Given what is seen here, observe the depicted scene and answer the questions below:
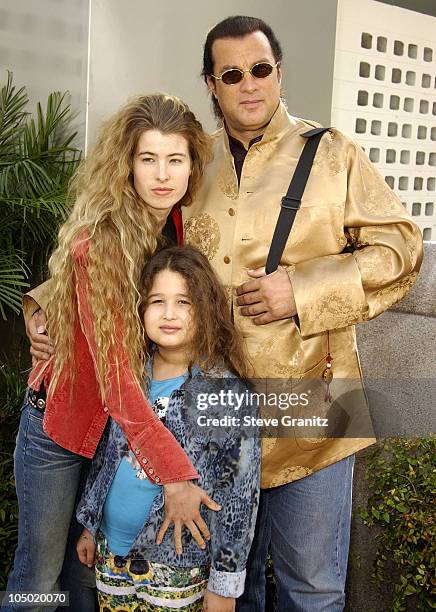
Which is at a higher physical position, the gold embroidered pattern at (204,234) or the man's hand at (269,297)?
the gold embroidered pattern at (204,234)

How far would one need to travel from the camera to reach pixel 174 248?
101 inches

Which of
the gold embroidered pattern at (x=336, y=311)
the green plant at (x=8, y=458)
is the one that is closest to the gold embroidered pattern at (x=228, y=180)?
the gold embroidered pattern at (x=336, y=311)

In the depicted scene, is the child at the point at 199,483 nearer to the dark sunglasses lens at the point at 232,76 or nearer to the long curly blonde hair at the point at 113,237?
the long curly blonde hair at the point at 113,237

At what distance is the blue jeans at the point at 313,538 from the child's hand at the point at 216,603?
0.93 feet

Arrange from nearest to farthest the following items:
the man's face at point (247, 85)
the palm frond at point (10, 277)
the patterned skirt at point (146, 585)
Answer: the patterned skirt at point (146, 585) → the man's face at point (247, 85) → the palm frond at point (10, 277)

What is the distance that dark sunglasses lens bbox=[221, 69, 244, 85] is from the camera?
8.43 feet

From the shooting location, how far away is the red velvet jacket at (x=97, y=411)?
2.36m

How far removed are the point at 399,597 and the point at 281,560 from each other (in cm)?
94

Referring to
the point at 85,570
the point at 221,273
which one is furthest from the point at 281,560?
the point at 221,273

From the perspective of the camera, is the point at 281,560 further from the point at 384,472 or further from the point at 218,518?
the point at 384,472

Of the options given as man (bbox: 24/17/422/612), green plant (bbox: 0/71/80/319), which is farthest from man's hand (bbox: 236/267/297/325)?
green plant (bbox: 0/71/80/319)

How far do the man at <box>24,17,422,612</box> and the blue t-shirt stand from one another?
30 cm

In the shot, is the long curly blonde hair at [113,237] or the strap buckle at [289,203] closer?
the long curly blonde hair at [113,237]

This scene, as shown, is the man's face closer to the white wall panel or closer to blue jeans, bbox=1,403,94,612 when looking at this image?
blue jeans, bbox=1,403,94,612
